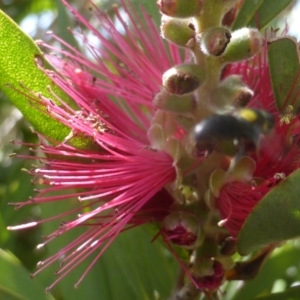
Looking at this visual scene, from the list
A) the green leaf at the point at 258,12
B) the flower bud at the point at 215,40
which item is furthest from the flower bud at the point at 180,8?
the green leaf at the point at 258,12

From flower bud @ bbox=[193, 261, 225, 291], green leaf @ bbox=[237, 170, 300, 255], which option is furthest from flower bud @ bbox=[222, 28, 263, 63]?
flower bud @ bbox=[193, 261, 225, 291]

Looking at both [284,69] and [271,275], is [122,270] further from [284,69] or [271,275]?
[284,69]

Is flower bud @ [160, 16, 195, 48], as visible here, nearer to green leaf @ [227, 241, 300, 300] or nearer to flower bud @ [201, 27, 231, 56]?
flower bud @ [201, 27, 231, 56]

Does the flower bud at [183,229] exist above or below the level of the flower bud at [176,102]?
below

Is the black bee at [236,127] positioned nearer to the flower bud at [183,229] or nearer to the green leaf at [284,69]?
the green leaf at [284,69]

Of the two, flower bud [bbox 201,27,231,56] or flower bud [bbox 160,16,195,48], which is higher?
flower bud [bbox 160,16,195,48]

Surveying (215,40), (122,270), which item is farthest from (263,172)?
(122,270)

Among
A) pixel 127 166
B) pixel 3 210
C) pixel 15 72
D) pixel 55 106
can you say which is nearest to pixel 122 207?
pixel 127 166
